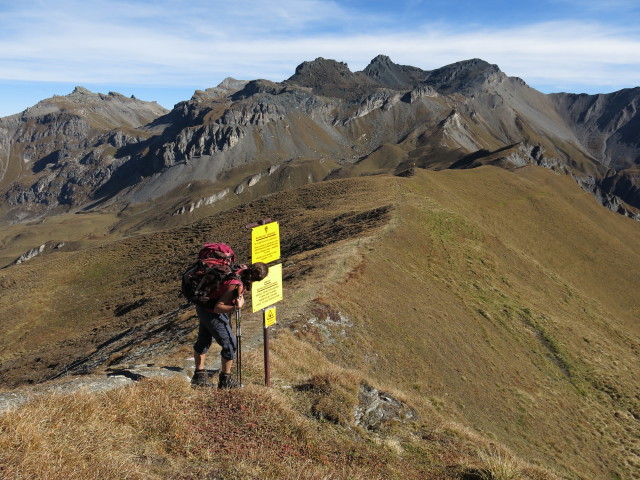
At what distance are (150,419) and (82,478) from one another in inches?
100

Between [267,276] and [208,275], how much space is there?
2.30 m

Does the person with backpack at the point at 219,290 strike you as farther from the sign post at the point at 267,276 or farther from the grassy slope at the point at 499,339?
the grassy slope at the point at 499,339

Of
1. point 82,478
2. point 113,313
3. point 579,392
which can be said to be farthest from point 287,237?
point 82,478

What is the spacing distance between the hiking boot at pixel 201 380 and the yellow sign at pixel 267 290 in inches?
84.6

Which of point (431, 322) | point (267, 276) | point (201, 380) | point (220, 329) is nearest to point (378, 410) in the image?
point (267, 276)

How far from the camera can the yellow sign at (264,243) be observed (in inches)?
467

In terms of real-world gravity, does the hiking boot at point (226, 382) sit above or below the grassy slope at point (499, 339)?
above

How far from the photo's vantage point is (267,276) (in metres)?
12.5

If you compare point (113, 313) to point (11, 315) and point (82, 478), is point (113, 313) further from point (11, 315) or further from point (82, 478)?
point (82, 478)

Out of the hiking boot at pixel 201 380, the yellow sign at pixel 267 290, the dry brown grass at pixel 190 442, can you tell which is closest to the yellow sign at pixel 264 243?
the yellow sign at pixel 267 290

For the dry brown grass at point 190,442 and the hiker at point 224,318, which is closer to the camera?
the dry brown grass at point 190,442

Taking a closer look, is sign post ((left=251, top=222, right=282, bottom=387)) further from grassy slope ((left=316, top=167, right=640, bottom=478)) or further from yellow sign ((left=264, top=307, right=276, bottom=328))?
grassy slope ((left=316, top=167, right=640, bottom=478))

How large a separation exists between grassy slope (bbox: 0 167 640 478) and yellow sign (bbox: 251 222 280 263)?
392 cm

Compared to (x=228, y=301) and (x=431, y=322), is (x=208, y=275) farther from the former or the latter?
(x=431, y=322)
